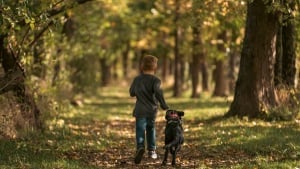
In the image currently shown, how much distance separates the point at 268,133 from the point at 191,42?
70.9 ft

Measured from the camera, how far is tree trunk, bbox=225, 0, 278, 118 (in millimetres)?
17234

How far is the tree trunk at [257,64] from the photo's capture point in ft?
56.5

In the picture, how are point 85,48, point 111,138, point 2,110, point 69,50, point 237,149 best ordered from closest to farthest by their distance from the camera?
point 237,149 → point 2,110 → point 111,138 → point 69,50 → point 85,48

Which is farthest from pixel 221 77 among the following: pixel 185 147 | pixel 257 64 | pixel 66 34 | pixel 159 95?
pixel 159 95

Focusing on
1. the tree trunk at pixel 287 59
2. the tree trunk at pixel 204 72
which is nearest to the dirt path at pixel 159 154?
the tree trunk at pixel 287 59

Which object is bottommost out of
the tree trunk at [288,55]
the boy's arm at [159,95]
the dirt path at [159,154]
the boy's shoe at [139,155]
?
the dirt path at [159,154]

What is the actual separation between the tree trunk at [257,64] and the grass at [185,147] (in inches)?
24.0

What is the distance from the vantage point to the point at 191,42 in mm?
35875

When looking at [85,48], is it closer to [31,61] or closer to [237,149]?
[31,61]

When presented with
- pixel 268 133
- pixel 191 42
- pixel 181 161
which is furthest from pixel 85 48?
pixel 181 161

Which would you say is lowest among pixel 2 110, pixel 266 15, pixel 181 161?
pixel 181 161

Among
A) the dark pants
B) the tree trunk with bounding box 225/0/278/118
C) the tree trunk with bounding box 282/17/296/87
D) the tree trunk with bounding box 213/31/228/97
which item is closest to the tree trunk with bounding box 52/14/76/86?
the tree trunk with bounding box 225/0/278/118

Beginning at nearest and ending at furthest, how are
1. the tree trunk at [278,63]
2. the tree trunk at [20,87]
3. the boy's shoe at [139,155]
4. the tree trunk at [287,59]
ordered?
the boy's shoe at [139,155]
the tree trunk at [20,87]
the tree trunk at [278,63]
the tree trunk at [287,59]

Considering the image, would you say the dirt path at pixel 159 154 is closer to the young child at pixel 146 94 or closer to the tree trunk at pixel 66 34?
the young child at pixel 146 94
